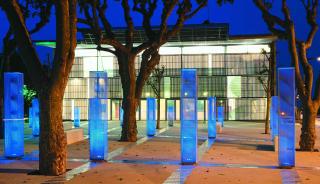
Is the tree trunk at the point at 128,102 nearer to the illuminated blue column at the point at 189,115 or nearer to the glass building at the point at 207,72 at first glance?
the illuminated blue column at the point at 189,115

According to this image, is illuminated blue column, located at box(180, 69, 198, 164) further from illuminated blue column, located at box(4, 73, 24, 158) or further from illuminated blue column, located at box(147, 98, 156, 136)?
illuminated blue column, located at box(147, 98, 156, 136)

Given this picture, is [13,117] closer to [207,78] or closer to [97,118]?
[97,118]

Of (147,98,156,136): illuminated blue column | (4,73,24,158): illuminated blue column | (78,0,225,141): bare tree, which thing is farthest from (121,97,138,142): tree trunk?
(4,73,24,158): illuminated blue column

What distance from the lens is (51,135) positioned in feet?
38.0

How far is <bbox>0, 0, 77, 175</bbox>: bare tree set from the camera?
11.5 m

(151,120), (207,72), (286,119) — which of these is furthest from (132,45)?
(207,72)

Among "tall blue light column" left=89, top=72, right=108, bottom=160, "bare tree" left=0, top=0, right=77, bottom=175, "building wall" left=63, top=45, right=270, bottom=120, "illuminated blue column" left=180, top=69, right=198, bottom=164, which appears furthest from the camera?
"building wall" left=63, top=45, right=270, bottom=120

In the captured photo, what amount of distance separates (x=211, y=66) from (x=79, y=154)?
1256 inches

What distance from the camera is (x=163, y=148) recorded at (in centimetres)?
1838

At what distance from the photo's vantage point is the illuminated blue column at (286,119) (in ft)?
42.8

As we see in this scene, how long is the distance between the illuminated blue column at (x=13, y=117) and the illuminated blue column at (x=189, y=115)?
15.9 ft

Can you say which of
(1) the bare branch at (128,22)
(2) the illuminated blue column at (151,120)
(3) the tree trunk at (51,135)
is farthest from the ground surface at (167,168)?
(2) the illuminated blue column at (151,120)

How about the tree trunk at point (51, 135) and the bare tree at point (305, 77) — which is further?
the bare tree at point (305, 77)

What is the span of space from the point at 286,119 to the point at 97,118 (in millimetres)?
5334
